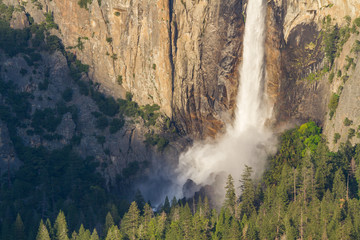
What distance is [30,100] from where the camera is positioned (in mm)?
177250

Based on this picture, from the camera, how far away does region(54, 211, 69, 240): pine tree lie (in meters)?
152

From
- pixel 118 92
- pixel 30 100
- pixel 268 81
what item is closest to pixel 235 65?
pixel 268 81

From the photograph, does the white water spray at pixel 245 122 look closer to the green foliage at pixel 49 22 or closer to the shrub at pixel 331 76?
the shrub at pixel 331 76

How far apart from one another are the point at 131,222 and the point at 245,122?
31.1 meters

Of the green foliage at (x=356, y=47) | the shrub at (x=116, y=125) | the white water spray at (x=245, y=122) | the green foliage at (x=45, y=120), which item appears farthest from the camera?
the shrub at (x=116, y=125)

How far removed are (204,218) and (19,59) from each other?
43.7 meters

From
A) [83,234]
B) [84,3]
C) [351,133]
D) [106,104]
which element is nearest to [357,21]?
[351,133]

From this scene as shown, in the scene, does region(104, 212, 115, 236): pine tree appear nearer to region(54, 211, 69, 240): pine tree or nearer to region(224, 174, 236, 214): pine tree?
region(54, 211, 69, 240): pine tree

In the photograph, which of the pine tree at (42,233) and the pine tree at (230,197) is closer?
the pine tree at (42,233)

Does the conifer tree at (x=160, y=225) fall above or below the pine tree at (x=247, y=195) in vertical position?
below

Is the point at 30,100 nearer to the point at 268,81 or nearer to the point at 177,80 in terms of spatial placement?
the point at 177,80

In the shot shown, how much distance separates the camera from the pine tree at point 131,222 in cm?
15150

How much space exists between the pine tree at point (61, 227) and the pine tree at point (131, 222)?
7262 millimetres

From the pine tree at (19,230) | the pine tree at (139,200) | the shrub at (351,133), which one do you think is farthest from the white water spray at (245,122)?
the pine tree at (19,230)
